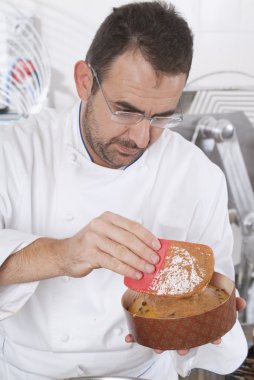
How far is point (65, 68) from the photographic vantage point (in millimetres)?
2422

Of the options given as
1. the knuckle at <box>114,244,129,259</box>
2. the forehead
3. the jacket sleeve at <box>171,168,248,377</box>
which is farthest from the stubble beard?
the knuckle at <box>114,244,129,259</box>

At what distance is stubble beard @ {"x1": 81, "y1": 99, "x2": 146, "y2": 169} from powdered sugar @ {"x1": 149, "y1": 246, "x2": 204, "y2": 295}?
15.6 inches

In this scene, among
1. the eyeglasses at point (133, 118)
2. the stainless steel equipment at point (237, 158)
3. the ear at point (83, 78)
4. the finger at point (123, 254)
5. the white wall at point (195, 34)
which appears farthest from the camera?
the stainless steel equipment at point (237, 158)

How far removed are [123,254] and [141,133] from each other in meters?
0.40

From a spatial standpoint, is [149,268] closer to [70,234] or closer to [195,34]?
[70,234]

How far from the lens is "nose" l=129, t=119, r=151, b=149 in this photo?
130 cm

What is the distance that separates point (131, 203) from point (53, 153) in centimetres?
26

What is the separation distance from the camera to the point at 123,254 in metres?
1.01

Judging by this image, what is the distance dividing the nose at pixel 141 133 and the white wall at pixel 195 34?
1.21m

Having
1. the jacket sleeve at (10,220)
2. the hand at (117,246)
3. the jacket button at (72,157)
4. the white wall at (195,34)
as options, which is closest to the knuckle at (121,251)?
the hand at (117,246)

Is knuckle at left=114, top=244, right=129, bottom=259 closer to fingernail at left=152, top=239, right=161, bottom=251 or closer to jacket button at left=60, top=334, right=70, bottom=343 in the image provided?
fingernail at left=152, top=239, right=161, bottom=251

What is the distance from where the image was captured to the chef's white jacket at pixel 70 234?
4.69 ft

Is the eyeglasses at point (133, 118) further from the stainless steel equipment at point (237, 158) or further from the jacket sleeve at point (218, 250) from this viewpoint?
the stainless steel equipment at point (237, 158)

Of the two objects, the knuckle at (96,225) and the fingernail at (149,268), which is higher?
the knuckle at (96,225)
